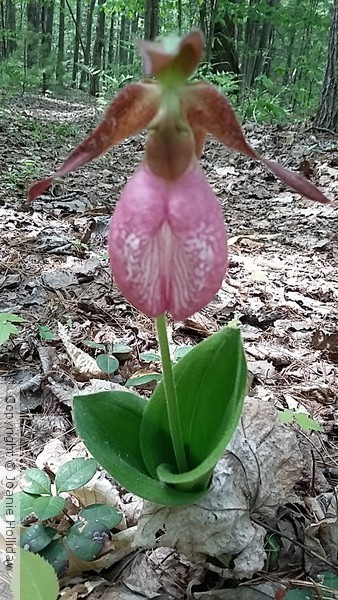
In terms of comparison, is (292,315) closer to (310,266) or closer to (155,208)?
(310,266)

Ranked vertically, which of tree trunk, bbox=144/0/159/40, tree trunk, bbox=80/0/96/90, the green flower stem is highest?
tree trunk, bbox=144/0/159/40

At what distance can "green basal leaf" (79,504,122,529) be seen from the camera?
3.60ft

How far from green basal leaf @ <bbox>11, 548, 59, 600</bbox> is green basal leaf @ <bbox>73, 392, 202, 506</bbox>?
0.17m

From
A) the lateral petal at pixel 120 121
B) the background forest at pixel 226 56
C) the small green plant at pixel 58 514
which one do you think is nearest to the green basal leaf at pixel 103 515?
the small green plant at pixel 58 514

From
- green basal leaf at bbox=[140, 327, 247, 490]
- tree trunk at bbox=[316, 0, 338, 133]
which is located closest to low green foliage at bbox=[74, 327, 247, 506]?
green basal leaf at bbox=[140, 327, 247, 490]

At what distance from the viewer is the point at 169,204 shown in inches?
28.3

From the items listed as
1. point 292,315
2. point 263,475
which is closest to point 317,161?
point 292,315

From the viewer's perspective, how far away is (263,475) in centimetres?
115

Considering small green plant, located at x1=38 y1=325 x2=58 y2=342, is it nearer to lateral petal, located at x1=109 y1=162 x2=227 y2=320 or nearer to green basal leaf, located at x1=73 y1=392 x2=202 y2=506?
green basal leaf, located at x1=73 y1=392 x2=202 y2=506

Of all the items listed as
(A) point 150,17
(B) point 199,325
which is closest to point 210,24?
(A) point 150,17

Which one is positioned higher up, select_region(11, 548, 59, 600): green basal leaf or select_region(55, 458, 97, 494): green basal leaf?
select_region(11, 548, 59, 600): green basal leaf

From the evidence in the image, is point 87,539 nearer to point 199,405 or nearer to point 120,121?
point 199,405

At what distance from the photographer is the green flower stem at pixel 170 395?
2.80 ft

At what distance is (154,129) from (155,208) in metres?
0.13
